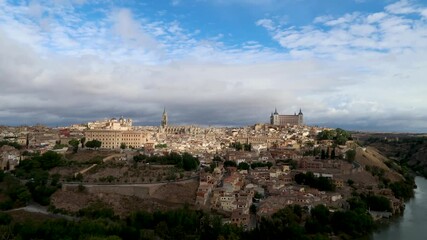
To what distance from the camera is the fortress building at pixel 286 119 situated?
7362 cm

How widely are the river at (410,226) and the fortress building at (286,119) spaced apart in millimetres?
45353

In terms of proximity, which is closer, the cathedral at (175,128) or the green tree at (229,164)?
the green tree at (229,164)

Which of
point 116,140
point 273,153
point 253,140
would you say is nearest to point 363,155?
point 273,153

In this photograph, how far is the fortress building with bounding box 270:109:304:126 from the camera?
73625 millimetres

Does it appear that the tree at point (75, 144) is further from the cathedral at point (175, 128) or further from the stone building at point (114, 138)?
the cathedral at point (175, 128)

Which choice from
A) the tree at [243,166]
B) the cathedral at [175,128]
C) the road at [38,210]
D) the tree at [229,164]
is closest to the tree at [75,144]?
the road at [38,210]

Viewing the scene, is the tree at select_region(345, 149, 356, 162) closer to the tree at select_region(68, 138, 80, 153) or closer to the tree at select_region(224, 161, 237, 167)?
the tree at select_region(224, 161, 237, 167)

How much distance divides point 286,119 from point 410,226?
5369 cm

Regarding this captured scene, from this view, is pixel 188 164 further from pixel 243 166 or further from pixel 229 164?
pixel 229 164

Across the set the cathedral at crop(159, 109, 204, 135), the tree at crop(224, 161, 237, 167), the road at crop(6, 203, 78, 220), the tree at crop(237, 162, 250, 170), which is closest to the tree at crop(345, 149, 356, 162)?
the tree at crop(237, 162, 250, 170)

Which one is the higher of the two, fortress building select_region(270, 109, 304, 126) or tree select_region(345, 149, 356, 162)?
fortress building select_region(270, 109, 304, 126)

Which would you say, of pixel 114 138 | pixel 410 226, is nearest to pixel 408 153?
pixel 114 138

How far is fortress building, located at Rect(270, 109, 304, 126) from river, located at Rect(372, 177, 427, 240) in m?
45.4

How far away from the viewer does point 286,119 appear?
75.1 meters
